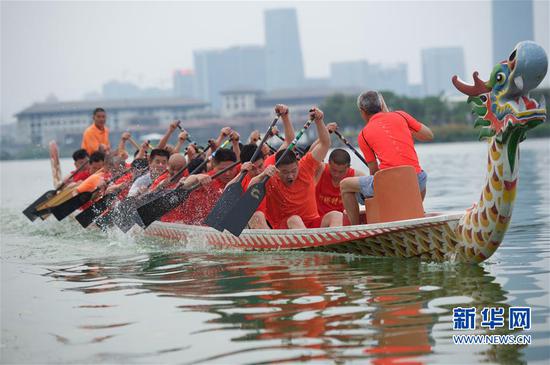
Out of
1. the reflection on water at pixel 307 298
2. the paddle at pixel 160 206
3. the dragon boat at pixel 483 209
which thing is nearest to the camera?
the reflection on water at pixel 307 298

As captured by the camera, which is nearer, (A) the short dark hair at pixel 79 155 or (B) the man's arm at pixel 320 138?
(B) the man's arm at pixel 320 138

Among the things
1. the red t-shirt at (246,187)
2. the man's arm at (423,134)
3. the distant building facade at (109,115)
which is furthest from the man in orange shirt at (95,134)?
the distant building facade at (109,115)

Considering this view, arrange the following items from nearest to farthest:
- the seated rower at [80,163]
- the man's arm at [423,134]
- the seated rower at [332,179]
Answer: the man's arm at [423,134], the seated rower at [332,179], the seated rower at [80,163]

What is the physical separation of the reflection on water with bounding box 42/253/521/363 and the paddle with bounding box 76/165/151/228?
3.03 metres

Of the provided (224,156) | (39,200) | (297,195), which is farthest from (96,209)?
(297,195)

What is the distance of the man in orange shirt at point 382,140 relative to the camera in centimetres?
880

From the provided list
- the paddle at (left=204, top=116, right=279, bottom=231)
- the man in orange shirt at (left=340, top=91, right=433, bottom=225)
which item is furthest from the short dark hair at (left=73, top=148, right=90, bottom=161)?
the man in orange shirt at (left=340, top=91, right=433, bottom=225)

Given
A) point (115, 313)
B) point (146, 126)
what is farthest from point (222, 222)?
point (146, 126)

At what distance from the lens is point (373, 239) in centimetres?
905

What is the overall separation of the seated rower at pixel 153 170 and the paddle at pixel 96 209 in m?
0.36

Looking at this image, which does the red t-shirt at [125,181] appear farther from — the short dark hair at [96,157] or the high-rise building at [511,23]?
the high-rise building at [511,23]

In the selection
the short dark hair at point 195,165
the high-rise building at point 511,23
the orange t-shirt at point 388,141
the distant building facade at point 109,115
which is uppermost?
the high-rise building at point 511,23

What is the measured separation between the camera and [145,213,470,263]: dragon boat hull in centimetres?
842

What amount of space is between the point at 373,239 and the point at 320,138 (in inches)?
54.2
